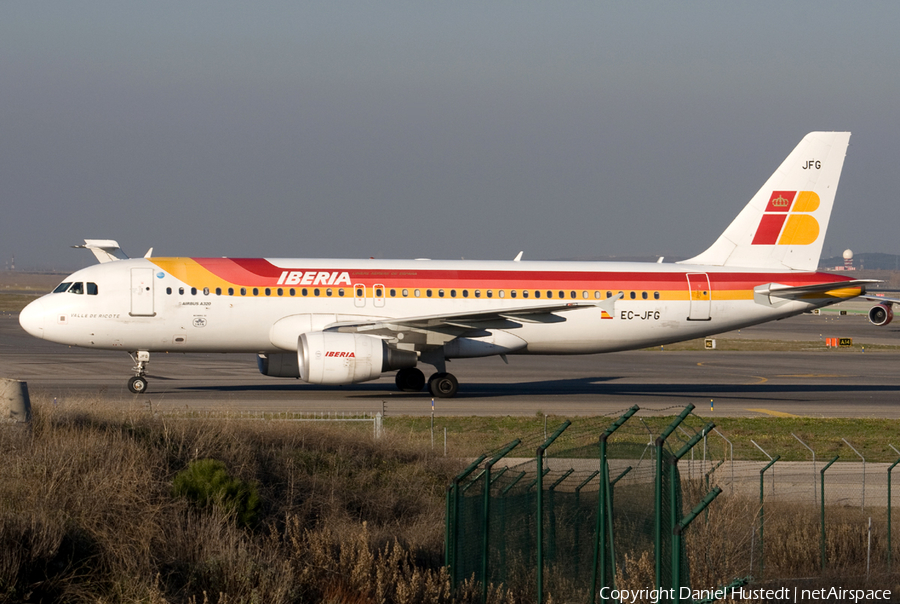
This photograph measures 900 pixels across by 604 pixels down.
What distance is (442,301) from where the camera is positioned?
29.0m

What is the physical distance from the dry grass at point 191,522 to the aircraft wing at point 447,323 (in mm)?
11186

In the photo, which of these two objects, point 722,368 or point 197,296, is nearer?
point 197,296

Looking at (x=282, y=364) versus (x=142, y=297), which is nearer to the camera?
(x=142, y=297)

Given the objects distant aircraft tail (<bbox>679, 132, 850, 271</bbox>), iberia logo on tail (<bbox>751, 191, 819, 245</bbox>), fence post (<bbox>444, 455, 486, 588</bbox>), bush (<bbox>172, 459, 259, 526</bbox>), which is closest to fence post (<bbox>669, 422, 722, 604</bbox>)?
fence post (<bbox>444, 455, 486, 588</bbox>)

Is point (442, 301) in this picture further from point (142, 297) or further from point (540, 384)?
point (142, 297)

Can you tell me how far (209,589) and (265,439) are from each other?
21.1ft

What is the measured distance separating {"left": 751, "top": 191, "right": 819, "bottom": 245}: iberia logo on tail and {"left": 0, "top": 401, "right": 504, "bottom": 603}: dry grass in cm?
1898

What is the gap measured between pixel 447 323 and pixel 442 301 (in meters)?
1.64

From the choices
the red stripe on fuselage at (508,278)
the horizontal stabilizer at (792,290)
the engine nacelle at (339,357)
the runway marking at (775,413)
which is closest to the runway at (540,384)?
the runway marking at (775,413)

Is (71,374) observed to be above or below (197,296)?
below

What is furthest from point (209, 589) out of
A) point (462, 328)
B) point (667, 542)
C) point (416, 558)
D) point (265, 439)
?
point (462, 328)

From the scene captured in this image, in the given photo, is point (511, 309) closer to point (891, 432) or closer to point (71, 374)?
point (891, 432)

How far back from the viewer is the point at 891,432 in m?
23.5

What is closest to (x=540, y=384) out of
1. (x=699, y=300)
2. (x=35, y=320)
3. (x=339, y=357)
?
(x=699, y=300)
